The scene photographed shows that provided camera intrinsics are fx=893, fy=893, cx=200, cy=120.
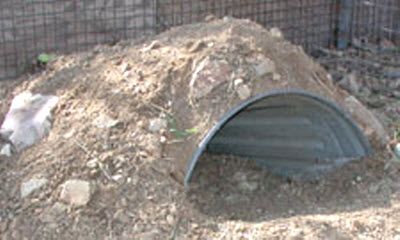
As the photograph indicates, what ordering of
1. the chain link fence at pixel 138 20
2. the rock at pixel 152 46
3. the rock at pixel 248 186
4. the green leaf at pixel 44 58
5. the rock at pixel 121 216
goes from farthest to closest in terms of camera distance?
the chain link fence at pixel 138 20, the green leaf at pixel 44 58, the rock at pixel 248 186, the rock at pixel 152 46, the rock at pixel 121 216

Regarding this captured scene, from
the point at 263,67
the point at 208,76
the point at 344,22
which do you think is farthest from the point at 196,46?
the point at 344,22

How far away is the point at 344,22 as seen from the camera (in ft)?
24.1

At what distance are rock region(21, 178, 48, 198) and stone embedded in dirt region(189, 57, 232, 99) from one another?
0.88m

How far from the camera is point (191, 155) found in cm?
430

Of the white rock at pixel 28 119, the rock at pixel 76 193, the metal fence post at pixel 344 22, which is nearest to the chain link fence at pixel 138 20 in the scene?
the metal fence post at pixel 344 22

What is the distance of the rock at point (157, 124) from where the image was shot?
4.34 m

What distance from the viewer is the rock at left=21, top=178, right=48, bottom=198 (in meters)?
4.14

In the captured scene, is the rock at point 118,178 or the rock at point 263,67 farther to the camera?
the rock at point 263,67

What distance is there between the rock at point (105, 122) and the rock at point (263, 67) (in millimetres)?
779

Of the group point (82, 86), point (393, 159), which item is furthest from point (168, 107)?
point (393, 159)

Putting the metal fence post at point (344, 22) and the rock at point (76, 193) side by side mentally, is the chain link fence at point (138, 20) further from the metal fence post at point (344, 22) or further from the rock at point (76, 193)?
the rock at point (76, 193)

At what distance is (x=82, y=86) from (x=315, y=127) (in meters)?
1.32

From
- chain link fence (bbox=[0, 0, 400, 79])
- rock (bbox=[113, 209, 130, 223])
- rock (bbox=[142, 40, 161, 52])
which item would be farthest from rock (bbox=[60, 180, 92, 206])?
chain link fence (bbox=[0, 0, 400, 79])

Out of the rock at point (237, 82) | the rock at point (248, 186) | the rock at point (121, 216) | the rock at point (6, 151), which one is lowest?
the rock at point (248, 186)
